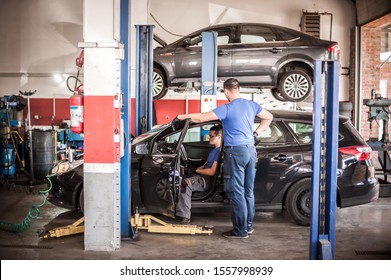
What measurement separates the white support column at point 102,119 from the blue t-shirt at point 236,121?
108 centimetres

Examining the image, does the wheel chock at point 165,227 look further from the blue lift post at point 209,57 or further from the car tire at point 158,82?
the car tire at point 158,82

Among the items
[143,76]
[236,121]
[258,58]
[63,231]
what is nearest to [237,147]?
[236,121]

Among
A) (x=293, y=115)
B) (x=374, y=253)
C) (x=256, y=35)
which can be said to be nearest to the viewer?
(x=374, y=253)

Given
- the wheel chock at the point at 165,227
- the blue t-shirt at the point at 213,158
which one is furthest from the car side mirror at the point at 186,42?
the wheel chock at the point at 165,227

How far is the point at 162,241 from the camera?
4941mm

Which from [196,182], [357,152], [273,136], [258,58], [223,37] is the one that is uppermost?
[223,37]

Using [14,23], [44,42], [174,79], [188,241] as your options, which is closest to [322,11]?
[174,79]

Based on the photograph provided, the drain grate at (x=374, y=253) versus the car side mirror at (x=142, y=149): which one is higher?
the car side mirror at (x=142, y=149)

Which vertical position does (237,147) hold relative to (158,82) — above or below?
below

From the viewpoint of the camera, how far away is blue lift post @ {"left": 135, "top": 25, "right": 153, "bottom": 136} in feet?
22.7

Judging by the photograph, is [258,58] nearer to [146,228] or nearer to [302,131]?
[302,131]

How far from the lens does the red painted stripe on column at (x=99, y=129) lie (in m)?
4.41

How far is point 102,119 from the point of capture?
14.5 feet

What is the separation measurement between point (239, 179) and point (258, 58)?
14.7 ft
